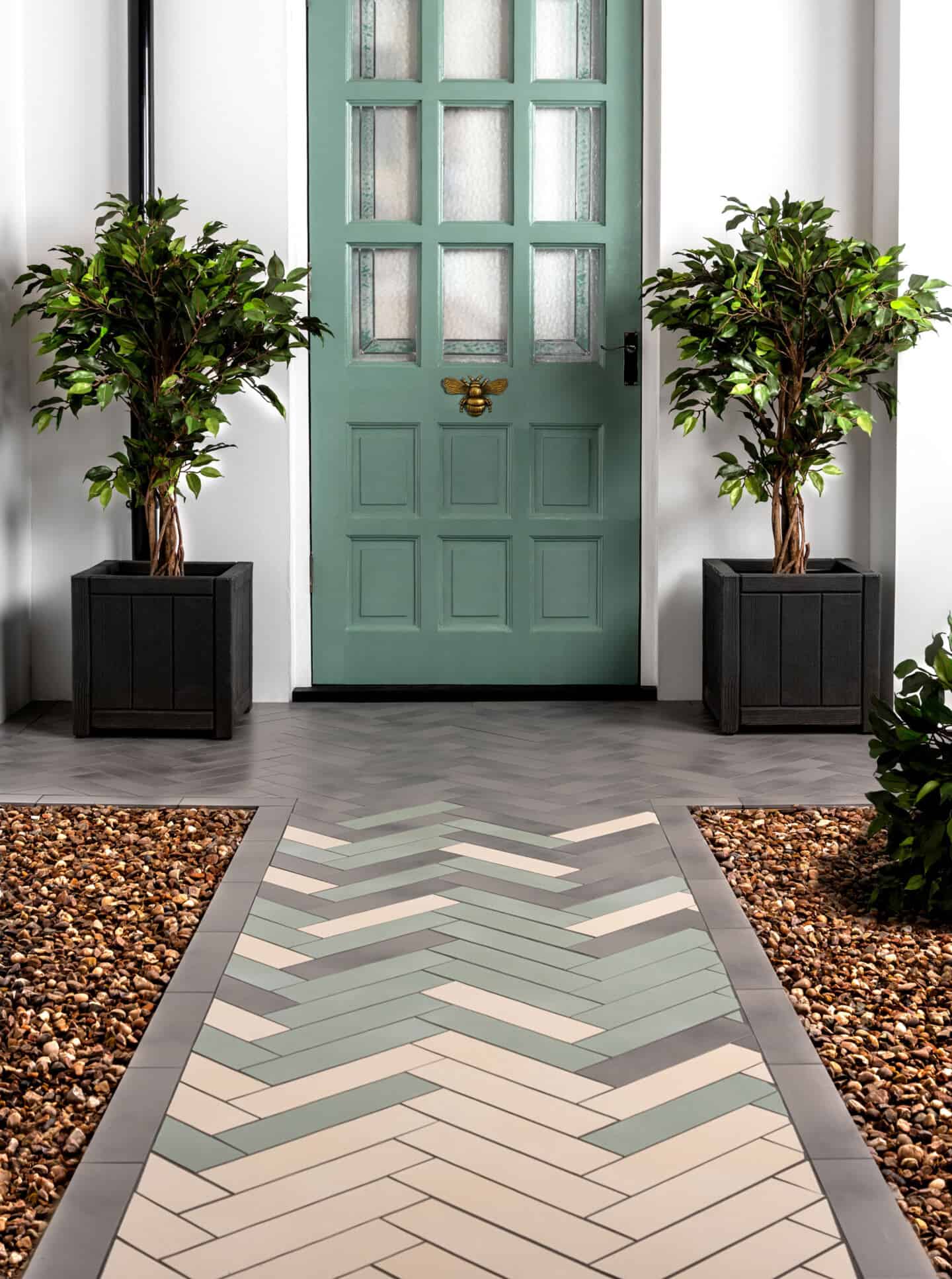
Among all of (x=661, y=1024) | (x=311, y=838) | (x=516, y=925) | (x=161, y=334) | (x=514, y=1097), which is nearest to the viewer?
(x=514, y=1097)

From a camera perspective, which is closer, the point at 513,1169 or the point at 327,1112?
the point at 513,1169

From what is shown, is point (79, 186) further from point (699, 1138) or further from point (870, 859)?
point (699, 1138)

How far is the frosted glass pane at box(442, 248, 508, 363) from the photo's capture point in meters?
5.10

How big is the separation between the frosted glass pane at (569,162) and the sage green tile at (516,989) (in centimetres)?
317

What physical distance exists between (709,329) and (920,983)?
8.01 ft

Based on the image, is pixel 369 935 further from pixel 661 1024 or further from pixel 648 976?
pixel 661 1024

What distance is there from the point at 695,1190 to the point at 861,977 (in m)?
0.82

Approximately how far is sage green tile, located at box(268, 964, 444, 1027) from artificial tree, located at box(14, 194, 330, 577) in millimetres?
2207

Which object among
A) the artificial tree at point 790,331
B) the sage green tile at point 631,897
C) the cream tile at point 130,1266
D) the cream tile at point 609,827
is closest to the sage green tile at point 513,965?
the sage green tile at point 631,897

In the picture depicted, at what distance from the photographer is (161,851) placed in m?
3.31

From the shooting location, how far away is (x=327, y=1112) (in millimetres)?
2090

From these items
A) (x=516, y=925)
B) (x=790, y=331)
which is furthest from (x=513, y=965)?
(x=790, y=331)

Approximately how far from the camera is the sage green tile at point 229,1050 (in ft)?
7.41

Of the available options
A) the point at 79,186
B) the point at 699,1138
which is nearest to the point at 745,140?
the point at 79,186
